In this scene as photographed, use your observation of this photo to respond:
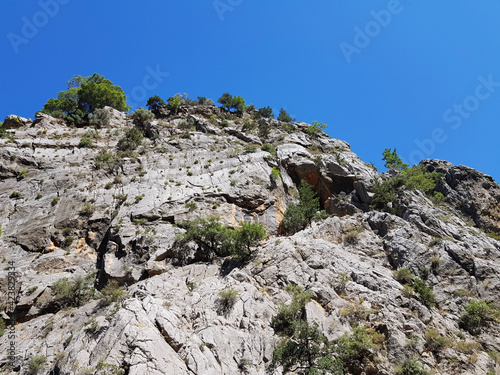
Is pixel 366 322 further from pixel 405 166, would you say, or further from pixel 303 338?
pixel 405 166

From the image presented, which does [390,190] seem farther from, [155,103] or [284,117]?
[155,103]

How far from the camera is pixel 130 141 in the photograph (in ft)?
146

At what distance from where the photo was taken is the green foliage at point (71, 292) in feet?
84.1

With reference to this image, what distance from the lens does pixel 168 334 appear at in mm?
18422

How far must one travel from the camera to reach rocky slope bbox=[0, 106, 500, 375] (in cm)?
1898

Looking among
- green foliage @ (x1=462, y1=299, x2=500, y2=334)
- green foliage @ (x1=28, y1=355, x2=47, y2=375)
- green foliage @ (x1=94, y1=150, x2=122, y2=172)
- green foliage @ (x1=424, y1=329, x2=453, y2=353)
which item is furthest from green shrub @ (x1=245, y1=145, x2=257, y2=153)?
green foliage @ (x1=28, y1=355, x2=47, y2=375)

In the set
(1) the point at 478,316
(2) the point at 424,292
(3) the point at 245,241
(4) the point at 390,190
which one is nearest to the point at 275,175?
(4) the point at 390,190

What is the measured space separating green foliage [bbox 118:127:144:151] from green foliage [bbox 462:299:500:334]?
39.7 meters

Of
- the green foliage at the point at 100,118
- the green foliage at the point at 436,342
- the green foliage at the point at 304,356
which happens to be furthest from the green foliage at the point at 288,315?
the green foliage at the point at 100,118

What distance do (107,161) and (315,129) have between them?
34648 millimetres

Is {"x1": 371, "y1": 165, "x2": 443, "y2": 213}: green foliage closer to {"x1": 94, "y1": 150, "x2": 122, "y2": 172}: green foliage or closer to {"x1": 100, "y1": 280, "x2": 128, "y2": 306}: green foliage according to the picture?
{"x1": 100, "y1": 280, "x2": 128, "y2": 306}: green foliage

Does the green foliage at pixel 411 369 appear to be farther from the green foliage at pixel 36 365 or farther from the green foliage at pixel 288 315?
the green foliage at pixel 36 365

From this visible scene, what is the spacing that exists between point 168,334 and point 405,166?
45808 millimetres

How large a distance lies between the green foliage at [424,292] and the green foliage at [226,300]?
1377 centimetres
